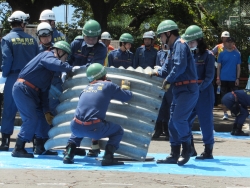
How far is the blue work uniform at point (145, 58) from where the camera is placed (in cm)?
1392

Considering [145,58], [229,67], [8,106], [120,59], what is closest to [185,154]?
[8,106]

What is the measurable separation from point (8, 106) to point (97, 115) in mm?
2049

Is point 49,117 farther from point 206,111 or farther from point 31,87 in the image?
point 206,111

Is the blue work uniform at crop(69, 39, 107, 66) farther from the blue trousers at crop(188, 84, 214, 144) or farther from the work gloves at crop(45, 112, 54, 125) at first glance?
the blue trousers at crop(188, 84, 214, 144)

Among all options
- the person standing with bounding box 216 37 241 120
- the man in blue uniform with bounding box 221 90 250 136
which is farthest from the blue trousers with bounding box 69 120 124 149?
the person standing with bounding box 216 37 241 120

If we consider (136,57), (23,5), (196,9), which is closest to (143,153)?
(136,57)

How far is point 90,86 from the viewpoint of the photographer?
9633mm

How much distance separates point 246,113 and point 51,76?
5648 mm

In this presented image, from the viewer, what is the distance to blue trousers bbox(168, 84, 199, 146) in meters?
9.71

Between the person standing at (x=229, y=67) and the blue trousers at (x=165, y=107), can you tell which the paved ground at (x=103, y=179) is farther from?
the person standing at (x=229, y=67)

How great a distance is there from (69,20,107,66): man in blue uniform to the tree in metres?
12.2

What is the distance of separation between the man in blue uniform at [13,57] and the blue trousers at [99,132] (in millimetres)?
1679

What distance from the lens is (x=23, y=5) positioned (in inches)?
917

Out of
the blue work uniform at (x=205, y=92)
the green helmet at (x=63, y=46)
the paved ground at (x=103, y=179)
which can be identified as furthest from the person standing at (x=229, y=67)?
the paved ground at (x=103, y=179)
